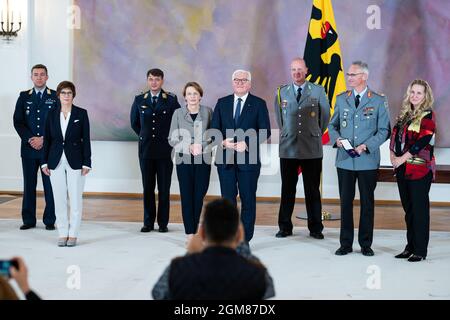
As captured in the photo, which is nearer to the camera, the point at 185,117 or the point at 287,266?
the point at 287,266

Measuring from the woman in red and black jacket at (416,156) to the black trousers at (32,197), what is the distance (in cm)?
283

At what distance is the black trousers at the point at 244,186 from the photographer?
5.63 m

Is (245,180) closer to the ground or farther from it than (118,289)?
farther from it

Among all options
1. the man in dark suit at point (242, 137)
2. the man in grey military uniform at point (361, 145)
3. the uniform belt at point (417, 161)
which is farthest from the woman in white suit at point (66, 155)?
the uniform belt at point (417, 161)

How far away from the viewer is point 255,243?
5918mm

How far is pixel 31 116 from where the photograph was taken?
6531 mm

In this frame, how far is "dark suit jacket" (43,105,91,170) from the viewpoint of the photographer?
564 centimetres

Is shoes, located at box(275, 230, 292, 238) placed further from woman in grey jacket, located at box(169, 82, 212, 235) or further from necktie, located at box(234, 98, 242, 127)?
necktie, located at box(234, 98, 242, 127)

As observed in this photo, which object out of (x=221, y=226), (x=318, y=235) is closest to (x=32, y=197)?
(x=318, y=235)

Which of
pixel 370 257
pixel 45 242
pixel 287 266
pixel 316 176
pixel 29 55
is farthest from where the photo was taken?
pixel 29 55

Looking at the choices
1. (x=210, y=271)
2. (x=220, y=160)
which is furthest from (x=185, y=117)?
(x=210, y=271)

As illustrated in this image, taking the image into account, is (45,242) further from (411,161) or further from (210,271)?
(210,271)

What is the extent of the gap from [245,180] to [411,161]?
3.89ft

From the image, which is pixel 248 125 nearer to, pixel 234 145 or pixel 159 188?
pixel 234 145
